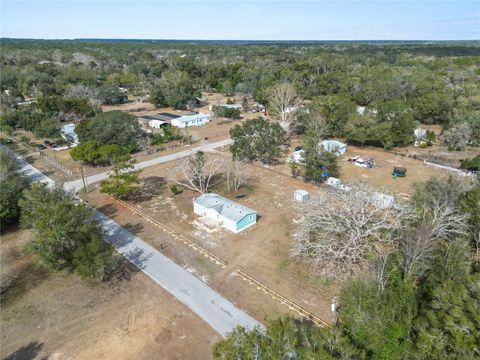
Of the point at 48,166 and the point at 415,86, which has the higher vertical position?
the point at 415,86

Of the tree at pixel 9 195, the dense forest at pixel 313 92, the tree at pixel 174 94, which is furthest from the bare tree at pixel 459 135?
the tree at pixel 9 195

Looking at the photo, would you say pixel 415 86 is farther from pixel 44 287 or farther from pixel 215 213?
pixel 44 287

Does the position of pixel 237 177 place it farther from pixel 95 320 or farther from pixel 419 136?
pixel 419 136

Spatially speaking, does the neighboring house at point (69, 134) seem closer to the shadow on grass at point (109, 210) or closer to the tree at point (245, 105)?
the shadow on grass at point (109, 210)

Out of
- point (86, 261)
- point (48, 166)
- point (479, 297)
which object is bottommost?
point (48, 166)

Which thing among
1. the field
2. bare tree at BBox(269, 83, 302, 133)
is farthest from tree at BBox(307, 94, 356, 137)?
the field

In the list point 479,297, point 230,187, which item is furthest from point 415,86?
point 479,297

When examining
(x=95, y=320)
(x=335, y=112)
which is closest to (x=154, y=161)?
(x=95, y=320)
